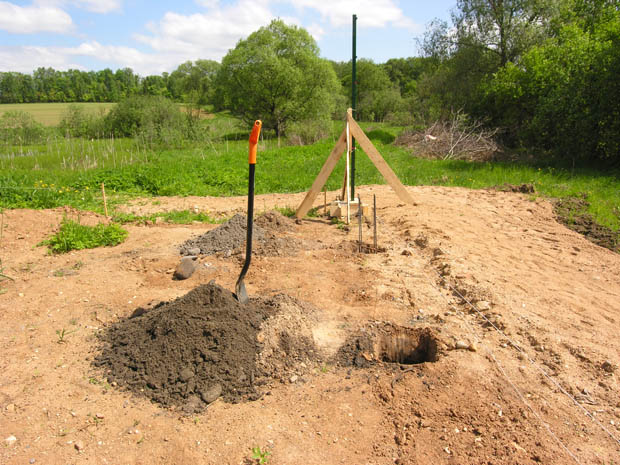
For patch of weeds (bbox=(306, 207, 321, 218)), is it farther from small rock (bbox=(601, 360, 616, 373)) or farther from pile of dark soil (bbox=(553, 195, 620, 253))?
small rock (bbox=(601, 360, 616, 373))

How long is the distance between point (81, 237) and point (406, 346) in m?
4.86

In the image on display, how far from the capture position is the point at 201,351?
3.05m

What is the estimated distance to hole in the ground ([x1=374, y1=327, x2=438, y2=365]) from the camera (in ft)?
11.4

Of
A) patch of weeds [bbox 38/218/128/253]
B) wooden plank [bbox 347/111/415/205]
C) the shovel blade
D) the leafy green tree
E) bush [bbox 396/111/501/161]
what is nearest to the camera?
the shovel blade

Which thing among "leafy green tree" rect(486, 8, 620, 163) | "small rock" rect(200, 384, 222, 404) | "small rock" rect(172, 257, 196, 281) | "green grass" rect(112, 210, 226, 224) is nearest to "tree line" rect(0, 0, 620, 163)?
"leafy green tree" rect(486, 8, 620, 163)

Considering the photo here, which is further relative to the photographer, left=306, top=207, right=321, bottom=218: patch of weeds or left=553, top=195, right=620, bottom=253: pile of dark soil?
left=306, top=207, right=321, bottom=218: patch of weeds

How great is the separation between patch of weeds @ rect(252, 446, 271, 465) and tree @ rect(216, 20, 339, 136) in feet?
77.9

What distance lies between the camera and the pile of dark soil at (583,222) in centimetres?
611

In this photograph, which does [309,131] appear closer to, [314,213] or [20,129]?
[20,129]

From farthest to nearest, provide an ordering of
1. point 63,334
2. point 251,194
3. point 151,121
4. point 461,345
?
point 151,121 → point 63,334 → point 461,345 → point 251,194

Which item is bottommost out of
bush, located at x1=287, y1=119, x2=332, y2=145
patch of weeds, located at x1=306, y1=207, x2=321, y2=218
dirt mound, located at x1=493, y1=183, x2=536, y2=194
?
patch of weeds, located at x1=306, y1=207, x2=321, y2=218

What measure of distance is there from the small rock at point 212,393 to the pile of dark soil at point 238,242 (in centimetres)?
250

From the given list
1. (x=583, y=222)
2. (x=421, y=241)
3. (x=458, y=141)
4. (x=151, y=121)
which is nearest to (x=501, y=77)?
(x=458, y=141)

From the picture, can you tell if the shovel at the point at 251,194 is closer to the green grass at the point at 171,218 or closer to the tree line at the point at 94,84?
the green grass at the point at 171,218
